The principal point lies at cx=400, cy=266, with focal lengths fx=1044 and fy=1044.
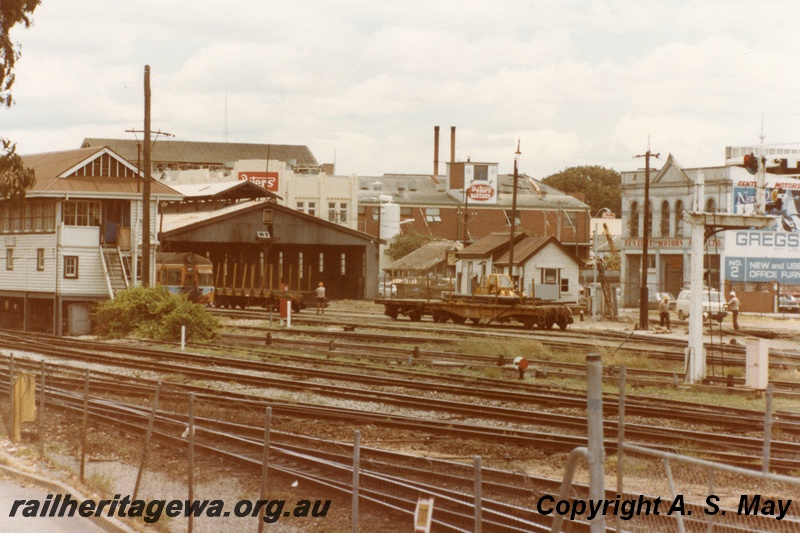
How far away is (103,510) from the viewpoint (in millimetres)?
12500

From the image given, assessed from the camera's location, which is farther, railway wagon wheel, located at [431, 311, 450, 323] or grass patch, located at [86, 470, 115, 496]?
railway wagon wheel, located at [431, 311, 450, 323]

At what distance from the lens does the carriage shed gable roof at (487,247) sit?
211 feet

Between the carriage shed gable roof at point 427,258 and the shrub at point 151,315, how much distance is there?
136 feet

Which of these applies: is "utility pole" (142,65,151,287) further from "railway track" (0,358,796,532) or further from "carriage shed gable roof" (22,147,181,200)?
"railway track" (0,358,796,532)

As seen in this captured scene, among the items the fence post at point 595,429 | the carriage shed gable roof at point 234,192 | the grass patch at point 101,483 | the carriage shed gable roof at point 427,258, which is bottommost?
the grass patch at point 101,483

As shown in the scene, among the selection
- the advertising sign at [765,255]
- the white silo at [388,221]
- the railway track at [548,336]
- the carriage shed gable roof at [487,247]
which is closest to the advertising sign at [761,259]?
the advertising sign at [765,255]

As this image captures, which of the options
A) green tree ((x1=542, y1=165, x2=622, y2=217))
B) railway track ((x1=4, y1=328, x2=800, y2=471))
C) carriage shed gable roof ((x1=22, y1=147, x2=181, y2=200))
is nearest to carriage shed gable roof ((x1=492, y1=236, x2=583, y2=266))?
carriage shed gable roof ((x1=22, y1=147, x2=181, y2=200))

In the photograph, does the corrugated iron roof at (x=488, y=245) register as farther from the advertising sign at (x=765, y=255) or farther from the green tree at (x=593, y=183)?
the green tree at (x=593, y=183)

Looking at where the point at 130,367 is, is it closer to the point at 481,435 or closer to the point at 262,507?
the point at 481,435

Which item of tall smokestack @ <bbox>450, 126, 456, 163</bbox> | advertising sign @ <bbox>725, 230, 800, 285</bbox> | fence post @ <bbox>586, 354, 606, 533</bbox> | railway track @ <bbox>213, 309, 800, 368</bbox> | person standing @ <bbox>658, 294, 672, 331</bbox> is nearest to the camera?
fence post @ <bbox>586, 354, 606, 533</bbox>

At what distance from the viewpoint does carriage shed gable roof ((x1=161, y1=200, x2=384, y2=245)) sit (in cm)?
6345

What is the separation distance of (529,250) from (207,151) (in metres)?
74.5

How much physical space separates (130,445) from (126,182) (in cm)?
2917

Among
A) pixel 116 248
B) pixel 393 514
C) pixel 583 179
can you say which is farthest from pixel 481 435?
pixel 583 179
